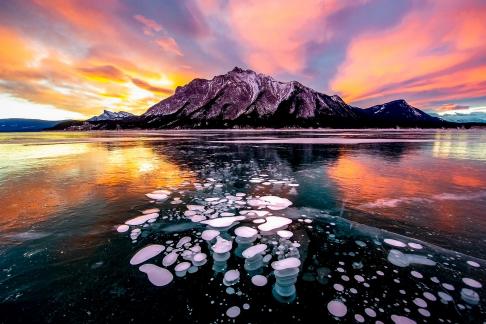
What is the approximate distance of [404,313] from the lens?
363 centimetres

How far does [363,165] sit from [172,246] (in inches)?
593

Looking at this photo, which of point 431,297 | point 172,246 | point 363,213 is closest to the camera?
point 431,297

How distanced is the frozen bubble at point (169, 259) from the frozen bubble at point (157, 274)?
0.56 feet

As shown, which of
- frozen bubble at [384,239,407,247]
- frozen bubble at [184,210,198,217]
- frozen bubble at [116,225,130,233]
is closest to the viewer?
frozen bubble at [384,239,407,247]

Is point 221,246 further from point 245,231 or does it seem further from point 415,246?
point 415,246

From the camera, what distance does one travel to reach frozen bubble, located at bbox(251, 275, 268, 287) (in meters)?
4.32

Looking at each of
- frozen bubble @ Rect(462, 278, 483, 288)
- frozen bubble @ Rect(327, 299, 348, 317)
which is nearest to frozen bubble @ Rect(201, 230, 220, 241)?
frozen bubble @ Rect(327, 299, 348, 317)

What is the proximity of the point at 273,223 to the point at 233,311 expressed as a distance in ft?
11.3

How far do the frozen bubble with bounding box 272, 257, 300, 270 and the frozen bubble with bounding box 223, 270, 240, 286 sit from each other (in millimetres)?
784

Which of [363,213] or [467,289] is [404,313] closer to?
[467,289]

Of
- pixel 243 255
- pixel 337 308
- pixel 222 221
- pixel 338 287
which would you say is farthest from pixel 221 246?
pixel 337 308

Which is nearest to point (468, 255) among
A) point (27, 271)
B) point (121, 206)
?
point (27, 271)

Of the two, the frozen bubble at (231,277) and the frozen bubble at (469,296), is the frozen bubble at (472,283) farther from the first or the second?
the frozen bubble at (231,277)

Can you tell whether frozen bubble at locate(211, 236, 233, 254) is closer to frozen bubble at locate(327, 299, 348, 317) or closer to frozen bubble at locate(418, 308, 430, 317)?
frozen bubble at locate(327, 299, 348, 317)
